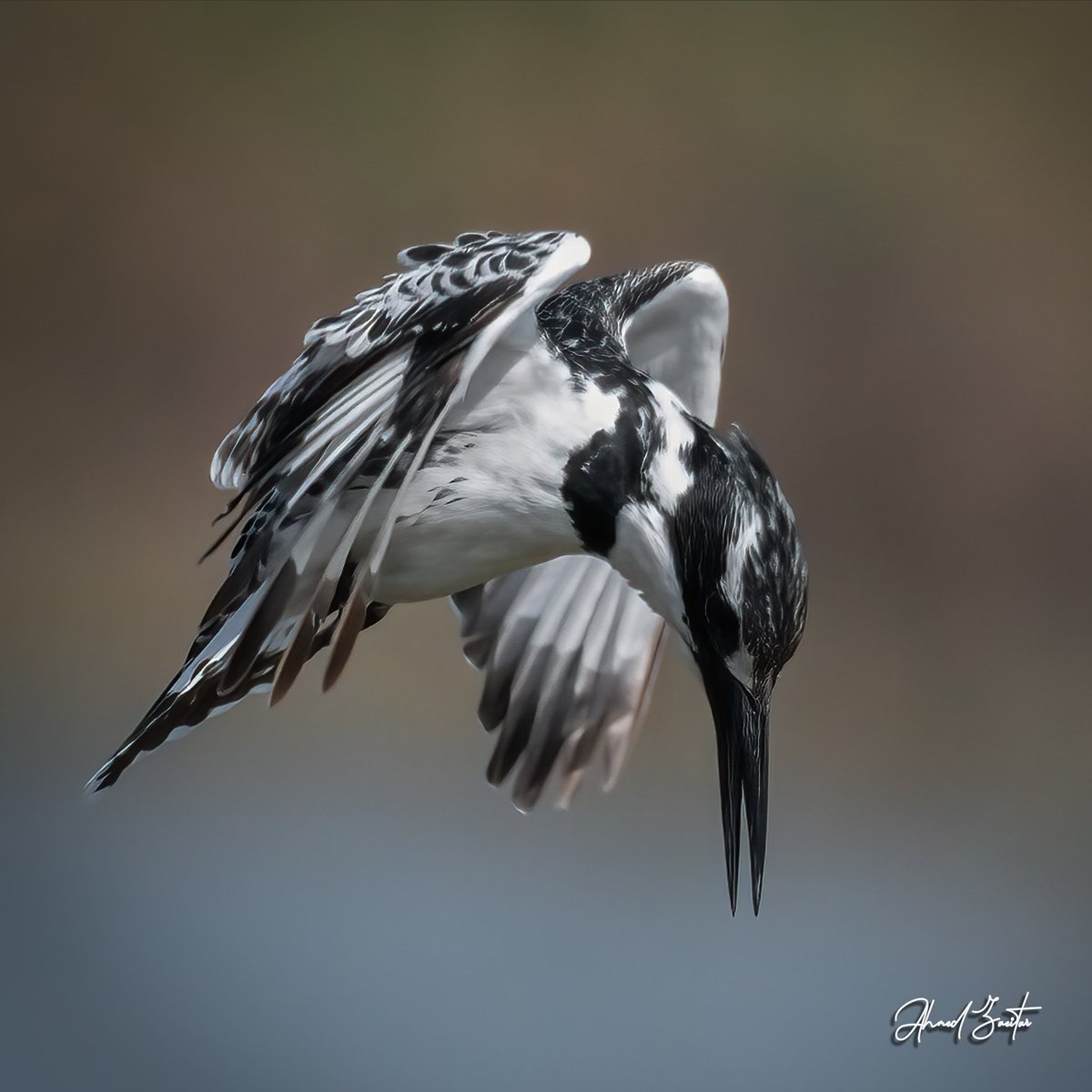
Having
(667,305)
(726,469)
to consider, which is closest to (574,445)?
(726,469)

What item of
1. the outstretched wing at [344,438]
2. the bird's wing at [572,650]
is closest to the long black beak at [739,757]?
the outstretched wing at [344,438]

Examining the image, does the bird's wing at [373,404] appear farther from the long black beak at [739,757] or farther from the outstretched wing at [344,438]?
the long black beak at [739,757]

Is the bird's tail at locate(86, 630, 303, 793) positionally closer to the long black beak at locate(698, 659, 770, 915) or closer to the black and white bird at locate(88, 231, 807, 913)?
the black and white bird at locate(88, 231, 807, 913)

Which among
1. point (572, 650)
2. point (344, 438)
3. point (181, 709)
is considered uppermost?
point (344, 438)

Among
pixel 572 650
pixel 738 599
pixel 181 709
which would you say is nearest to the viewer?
pixel 738 599

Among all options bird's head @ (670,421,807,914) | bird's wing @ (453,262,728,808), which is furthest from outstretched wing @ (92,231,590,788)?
bird's wing @ (453,262,728,808)

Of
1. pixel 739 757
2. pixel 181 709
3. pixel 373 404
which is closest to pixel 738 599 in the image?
pixel 739 757

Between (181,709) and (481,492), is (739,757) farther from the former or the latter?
(181,709)
